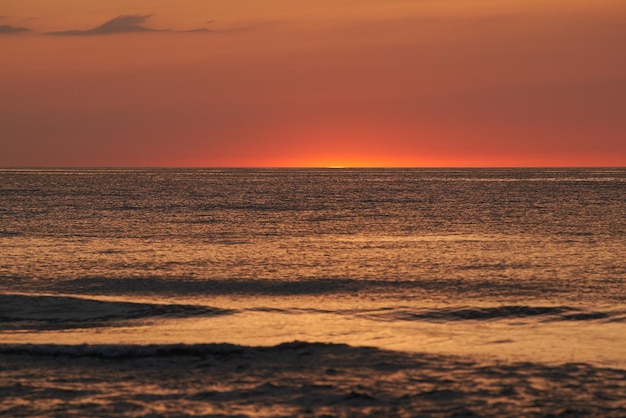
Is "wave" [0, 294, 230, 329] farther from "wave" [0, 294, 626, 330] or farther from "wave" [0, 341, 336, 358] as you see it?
"wave" [0, 341, 336, 358]

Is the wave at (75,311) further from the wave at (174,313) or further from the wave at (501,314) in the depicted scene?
the wave at (501,314)

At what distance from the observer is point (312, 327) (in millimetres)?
21906

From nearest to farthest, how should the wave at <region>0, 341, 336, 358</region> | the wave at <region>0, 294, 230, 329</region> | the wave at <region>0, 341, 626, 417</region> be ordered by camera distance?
the wave at <region>0, 341, 626, 417</region> < the wave at <region>0, 341, 336, 358</region> < the wave at <region>0, 294, 230, 329</region>

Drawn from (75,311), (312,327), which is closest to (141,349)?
(312,327)

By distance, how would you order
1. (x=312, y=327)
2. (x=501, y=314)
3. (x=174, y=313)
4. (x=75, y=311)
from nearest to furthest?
(x=312, y=327) → (x=501, y=314) → (x=75, y=311) → (x=174, y=313)

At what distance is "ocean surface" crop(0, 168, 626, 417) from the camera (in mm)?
14273

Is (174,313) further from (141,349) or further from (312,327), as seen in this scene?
(141,349)

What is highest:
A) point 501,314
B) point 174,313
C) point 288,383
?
point 288,383

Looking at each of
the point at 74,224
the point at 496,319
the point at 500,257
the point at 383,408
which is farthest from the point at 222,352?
the point at 74,224

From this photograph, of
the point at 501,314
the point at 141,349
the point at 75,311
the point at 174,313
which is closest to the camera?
the point at 141,349

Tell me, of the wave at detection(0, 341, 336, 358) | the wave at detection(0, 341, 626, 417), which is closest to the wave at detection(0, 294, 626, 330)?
the wave at detection(0, 341, 336, 358)

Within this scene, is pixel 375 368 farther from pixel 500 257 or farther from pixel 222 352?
pixel 500 257

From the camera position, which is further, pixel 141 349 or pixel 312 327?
pixel 312 327

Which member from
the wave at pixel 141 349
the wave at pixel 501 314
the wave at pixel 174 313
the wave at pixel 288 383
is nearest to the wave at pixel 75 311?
the wave at pixel 174 313
